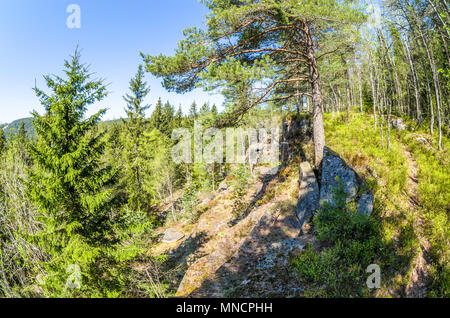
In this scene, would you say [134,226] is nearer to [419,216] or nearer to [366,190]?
[366,190]

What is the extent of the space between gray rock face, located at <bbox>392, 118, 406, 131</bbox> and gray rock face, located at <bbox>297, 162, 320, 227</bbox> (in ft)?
29.8

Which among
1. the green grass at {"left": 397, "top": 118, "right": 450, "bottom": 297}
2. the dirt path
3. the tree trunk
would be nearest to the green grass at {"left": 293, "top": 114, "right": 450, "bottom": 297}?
the green grass at {"left": 397, "top": 118, "right": 450, "bottom": 297}

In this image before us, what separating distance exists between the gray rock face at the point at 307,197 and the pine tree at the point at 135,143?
19442 mm

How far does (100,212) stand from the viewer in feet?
24.8

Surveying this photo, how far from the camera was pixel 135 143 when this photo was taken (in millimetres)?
22547

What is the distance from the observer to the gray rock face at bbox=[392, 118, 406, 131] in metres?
12.8

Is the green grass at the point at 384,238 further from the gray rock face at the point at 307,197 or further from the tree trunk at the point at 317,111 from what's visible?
the tree trunk at the point at 317,111

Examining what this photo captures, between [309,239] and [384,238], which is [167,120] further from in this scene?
[384,238]

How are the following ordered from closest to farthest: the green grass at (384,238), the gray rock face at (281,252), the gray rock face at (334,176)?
1. the green grass at (384,238)
2. the gray rock face at (281,252)
3. the gray rock face at (334,176)

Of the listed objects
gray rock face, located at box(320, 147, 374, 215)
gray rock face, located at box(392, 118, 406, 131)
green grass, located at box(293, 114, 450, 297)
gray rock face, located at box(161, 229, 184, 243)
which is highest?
gray rock face, located at box(392, 118, 406, 131)

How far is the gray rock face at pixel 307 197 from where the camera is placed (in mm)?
7555

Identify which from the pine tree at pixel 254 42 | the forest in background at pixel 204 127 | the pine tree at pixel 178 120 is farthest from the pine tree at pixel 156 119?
the pine tree at pixel 254 42

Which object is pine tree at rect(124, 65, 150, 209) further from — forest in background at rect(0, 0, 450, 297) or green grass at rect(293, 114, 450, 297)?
green grass at rect(293, 114, 450, 297)

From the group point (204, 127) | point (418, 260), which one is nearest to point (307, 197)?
point (418, 260)
